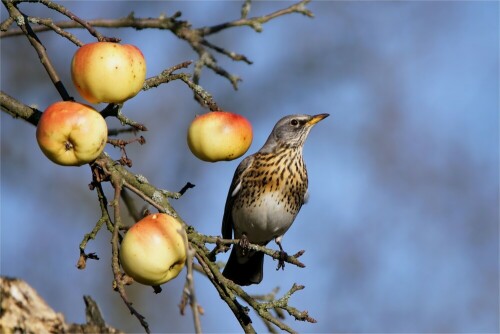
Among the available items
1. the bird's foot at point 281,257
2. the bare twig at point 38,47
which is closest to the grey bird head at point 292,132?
the bird's foot at point 281,257

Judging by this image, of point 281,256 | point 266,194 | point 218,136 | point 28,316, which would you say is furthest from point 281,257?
point 266,194

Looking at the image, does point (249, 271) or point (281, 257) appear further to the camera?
point (249, 271)

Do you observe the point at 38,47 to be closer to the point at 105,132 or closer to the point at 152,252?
the point at 105,132

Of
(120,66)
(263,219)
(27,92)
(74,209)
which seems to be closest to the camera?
(120,66)

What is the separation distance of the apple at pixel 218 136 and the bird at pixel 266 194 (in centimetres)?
186

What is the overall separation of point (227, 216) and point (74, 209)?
4.70 meters

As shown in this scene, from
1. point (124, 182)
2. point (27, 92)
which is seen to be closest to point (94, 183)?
point (124, 182)

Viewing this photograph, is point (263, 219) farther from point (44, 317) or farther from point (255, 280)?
point (44, 317)

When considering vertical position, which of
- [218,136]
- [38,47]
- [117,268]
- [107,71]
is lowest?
[117,268]

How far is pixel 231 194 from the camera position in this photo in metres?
5.65

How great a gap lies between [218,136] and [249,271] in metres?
2.45

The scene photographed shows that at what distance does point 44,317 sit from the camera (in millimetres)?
2764

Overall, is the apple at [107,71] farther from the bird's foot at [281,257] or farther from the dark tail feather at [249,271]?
the dark tail feather at [249,271]

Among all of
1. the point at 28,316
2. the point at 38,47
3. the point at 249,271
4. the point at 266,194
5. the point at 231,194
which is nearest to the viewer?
the point at 28,316
